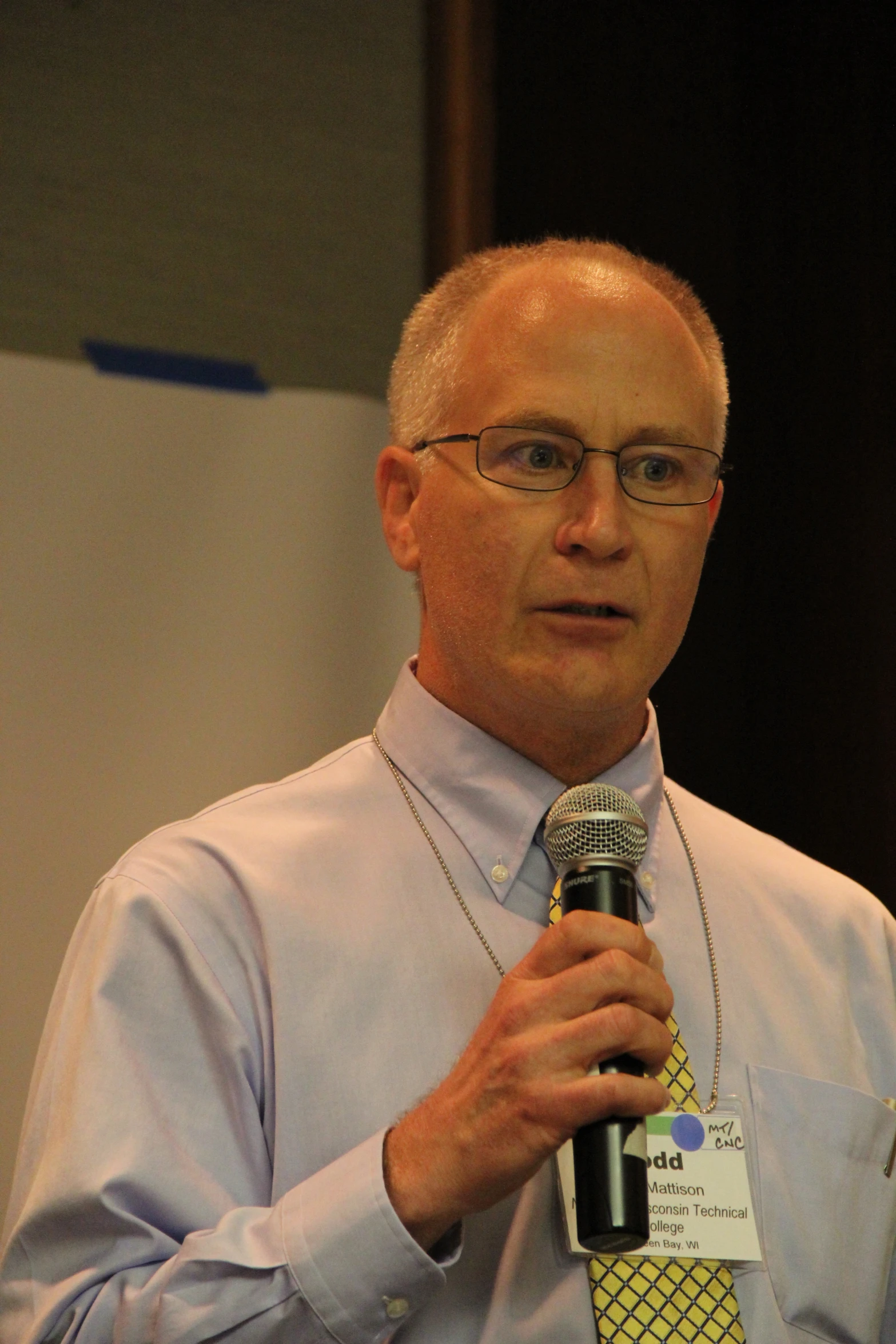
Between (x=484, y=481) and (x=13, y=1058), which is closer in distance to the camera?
(x=484, y=481)

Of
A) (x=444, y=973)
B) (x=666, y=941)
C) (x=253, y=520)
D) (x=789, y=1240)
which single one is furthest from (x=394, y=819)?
(x=253, y=520)

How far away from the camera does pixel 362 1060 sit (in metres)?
1.33

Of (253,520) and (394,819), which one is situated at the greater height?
(253,520)

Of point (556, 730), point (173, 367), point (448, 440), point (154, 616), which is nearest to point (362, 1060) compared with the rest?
point (556, 730)

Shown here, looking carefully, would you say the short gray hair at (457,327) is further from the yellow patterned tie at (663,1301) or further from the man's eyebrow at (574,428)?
the yellow patterned tie at (663,1301)

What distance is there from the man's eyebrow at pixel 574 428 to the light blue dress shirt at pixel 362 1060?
0.34 meters

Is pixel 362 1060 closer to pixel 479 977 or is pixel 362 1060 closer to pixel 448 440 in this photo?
pixel 479 977

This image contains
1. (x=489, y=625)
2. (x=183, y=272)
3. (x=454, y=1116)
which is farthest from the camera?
(x=183, y=272)

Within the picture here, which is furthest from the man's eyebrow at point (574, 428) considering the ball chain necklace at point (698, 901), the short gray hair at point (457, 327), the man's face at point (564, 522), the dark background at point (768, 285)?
the dark background at point (768, 285)

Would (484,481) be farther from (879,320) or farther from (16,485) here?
(879,320)

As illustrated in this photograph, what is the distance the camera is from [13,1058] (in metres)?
2.05

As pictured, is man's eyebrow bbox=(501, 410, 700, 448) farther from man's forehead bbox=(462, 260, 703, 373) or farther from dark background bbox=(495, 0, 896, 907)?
dark background bbox=(495, 0, 896, 907)

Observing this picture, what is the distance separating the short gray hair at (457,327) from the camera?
166cm

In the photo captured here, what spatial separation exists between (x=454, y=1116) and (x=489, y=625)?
0.58 m
